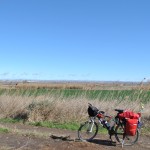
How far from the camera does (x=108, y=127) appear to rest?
11.3 metres

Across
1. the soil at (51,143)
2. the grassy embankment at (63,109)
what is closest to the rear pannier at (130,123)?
the soil at (51,143)

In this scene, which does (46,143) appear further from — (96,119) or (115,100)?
(115,100)

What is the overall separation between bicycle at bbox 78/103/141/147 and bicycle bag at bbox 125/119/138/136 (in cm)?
13

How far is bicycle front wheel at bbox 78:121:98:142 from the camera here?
38.0ft

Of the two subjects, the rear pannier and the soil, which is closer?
the soil

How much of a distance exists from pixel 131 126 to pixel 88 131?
1616mm

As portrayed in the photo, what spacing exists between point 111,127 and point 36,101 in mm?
7048

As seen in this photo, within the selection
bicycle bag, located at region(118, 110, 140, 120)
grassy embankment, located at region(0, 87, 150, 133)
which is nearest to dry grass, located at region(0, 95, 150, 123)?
grassy embankment, located at region(0, 87, 150, 133)

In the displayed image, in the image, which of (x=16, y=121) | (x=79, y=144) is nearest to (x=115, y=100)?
(x=16, y=121)

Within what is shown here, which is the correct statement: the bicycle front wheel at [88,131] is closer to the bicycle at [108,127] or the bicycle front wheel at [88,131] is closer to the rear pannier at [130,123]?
the bicycle at [108,127]

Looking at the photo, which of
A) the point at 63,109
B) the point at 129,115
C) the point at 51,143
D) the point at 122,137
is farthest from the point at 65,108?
the point at 51,143

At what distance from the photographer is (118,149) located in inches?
405

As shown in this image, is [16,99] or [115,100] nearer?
[115,100]

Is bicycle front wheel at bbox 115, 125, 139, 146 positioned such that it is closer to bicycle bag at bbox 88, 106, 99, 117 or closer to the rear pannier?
the rear pannier
